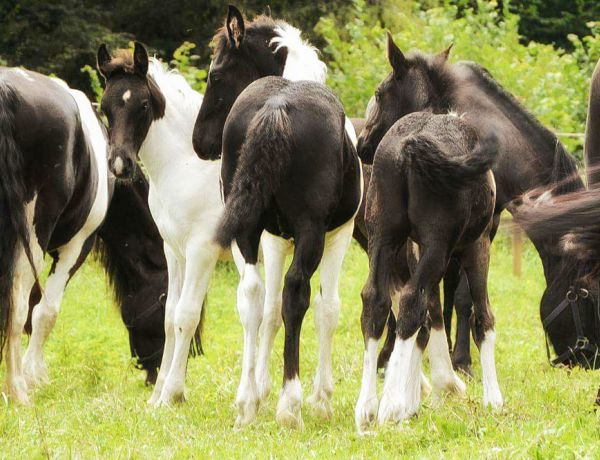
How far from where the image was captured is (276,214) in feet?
20.1

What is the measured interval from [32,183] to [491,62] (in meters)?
11.8

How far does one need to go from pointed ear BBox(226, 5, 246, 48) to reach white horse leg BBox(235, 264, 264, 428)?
213 centimetres

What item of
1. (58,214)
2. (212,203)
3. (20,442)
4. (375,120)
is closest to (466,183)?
(375,120)

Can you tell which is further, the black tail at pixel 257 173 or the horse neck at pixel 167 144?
the horse neck at pixel 167 144

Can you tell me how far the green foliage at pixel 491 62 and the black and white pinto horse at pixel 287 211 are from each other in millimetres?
10639

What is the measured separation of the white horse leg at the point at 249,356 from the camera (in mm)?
6113

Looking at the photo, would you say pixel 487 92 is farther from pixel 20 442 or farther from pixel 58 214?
pixel 20 442

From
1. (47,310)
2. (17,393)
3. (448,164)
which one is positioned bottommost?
(47,310)

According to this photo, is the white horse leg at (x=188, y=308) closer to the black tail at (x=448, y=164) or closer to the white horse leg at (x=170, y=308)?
the white horse leg at (x=170, y=308)

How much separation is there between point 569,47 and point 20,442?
26601 mm

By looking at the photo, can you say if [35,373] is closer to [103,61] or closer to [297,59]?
[103,61]

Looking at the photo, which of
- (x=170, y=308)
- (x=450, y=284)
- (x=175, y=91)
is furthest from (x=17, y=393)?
(x=450, y=284)

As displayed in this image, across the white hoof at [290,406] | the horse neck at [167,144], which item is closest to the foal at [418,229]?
the white hoof at [290,406]

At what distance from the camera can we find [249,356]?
20.2 ft
